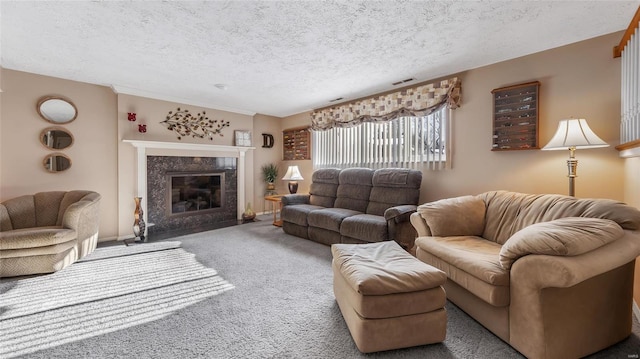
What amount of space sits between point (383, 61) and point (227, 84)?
2246mm

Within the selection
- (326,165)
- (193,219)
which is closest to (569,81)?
(326,165)

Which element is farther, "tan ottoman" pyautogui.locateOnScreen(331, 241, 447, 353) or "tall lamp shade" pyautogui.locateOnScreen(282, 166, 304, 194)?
"tall lamp shade" pyautogui.locateOnScreen(282, 166, 304, 194)

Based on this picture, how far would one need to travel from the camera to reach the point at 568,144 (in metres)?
2.15

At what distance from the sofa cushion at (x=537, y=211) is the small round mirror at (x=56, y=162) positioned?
529cm

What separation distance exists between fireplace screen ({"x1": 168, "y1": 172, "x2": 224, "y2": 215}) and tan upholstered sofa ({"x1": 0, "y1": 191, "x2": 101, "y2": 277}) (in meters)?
1.35

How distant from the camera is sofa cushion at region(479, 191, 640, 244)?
1.60m

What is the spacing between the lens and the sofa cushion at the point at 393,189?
3475mm

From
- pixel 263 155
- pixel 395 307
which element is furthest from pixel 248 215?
pixel 395 307

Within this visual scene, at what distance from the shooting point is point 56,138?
357 cm

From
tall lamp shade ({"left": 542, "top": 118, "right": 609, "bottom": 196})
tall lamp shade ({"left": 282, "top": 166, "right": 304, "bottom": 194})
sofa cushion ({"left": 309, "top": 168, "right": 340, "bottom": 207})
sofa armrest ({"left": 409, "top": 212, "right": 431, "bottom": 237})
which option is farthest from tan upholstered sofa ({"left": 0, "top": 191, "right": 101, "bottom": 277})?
tall lamp shade ({"left": 542, "top": 118, "right": 609, "bottom": 196})

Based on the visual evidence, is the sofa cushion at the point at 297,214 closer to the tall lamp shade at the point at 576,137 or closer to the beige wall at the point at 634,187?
the tall lamp shade at the point at 576,137

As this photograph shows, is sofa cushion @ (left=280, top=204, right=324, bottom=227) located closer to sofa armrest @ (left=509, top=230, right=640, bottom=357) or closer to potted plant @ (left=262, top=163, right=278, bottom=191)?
potted plant @ (left=262, top=163, right=278, bottom=191)

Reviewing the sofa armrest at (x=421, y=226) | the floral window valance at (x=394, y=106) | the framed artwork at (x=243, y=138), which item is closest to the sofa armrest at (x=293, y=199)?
the floral window valance at (x=394, y=106)

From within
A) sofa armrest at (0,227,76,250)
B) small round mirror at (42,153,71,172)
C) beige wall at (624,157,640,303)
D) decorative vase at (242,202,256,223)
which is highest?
small round mirror at (42,153,71,172)
